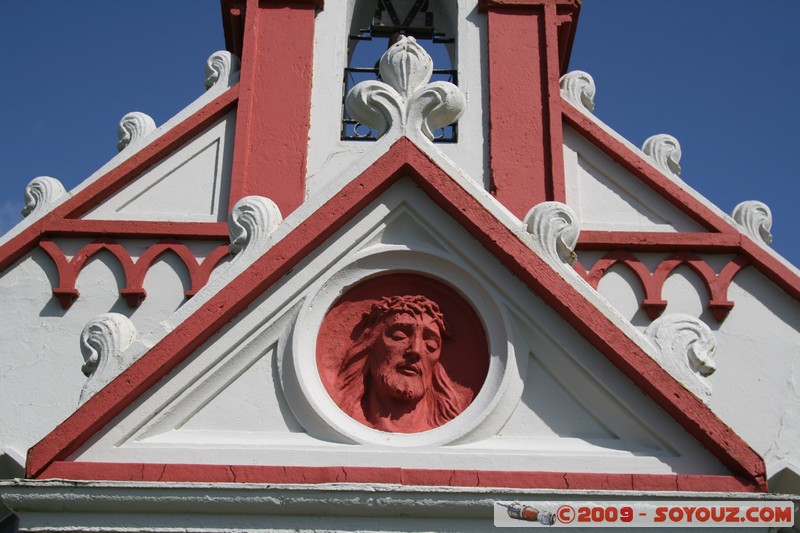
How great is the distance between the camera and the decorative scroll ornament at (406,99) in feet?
24.0

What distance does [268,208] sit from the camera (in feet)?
22.9

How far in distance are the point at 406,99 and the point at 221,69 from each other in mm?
3435

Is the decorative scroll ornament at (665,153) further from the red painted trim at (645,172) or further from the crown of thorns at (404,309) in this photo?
the crown of thorns at (404,309)

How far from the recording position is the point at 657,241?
920cm

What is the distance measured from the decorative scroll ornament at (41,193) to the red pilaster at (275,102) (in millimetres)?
1446

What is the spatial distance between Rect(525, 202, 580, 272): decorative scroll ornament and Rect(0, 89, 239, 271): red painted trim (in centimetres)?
345

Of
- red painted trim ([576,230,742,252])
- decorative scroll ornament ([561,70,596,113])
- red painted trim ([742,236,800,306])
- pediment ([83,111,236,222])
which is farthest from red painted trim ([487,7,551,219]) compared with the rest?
pediment ([83,111,236,222])

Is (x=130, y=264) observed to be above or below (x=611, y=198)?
below

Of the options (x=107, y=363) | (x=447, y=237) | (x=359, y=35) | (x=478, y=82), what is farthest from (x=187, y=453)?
(x=359, y=35)

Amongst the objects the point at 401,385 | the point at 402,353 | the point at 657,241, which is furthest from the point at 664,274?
the point at 401,385

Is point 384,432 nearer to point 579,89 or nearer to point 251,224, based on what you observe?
point 251,224

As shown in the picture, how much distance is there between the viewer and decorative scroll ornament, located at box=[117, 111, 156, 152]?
9.95m

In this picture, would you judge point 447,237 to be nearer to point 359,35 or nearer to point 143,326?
point 143,326

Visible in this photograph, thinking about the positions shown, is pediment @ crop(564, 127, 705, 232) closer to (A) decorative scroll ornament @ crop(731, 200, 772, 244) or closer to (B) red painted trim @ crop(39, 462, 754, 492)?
(A) decorative scroll ornament @ crop(731, 200, 772, 244)
